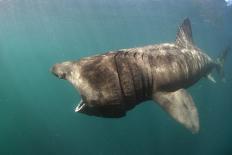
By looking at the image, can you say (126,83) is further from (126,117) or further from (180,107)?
(126,117)

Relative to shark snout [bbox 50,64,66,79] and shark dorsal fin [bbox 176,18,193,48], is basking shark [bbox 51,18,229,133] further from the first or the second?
shark dorsal fin [bbox 176,18,193,48]

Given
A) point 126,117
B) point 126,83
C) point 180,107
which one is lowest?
point 126,117

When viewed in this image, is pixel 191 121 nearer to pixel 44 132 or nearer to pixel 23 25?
pixel 44 132

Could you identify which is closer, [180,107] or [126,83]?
[126,83]

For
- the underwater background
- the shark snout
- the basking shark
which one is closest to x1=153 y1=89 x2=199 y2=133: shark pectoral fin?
the basking shark

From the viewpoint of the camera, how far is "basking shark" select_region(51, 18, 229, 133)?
186 inches

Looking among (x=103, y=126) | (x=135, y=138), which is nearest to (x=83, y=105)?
(x=135, y=138)

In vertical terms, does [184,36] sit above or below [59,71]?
below

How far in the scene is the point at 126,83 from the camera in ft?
15.9

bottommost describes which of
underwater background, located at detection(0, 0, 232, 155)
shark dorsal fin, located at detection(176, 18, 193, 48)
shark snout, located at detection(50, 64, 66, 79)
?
underwater background, located at detection(0, 0, 232, 155)

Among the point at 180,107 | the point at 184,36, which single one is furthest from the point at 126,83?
the point at 184,36

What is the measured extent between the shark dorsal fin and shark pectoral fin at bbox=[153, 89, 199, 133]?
9.06ft

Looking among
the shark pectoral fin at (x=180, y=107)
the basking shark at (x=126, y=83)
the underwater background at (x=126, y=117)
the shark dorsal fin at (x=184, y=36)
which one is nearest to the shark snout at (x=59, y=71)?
the basking shark at (x=126, y=83)

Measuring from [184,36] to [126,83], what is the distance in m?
4.42
